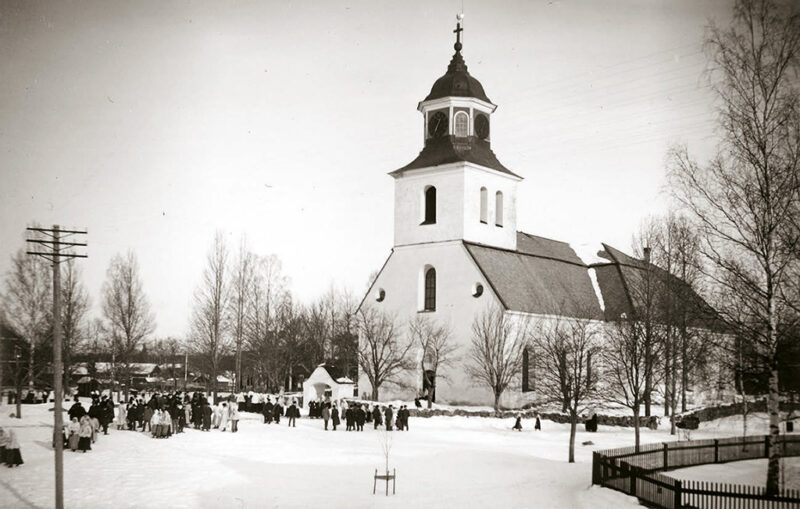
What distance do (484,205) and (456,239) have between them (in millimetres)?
3484

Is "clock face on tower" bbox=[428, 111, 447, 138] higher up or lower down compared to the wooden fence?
higher up

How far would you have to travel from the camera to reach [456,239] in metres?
47.5

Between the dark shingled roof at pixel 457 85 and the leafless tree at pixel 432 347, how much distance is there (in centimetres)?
1404

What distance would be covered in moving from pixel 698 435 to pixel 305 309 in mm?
66090

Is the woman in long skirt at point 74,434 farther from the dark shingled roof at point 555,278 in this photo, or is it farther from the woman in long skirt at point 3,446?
the dark shingled roof at point 555,278

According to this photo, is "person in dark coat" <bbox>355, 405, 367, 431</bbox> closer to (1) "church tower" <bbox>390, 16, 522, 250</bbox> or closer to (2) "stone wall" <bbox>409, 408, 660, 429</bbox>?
(2) "stone wall" <bbox>409, 408, 660, 429</bbox>

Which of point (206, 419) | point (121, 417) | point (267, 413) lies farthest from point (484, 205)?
point (121, 417)

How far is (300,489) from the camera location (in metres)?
18.5

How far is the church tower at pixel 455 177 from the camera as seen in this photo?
47719 millimetres

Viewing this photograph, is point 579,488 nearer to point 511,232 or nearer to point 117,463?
point 117,463

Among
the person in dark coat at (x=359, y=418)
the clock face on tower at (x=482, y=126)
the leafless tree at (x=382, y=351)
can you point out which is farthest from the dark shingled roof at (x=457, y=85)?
the person in dark coat at (x=359, y=418)

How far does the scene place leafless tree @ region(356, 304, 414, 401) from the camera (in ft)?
151

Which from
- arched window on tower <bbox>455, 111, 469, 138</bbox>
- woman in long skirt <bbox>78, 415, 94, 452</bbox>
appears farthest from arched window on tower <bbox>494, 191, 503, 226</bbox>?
woman in long skirt <bbox>78, 415, 94, 452</bbox>

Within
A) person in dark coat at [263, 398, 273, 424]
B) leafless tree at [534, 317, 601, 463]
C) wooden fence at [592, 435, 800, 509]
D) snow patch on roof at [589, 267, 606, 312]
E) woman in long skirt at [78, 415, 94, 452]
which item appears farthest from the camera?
snow patch on roof at [589, 267, 606, 312]
